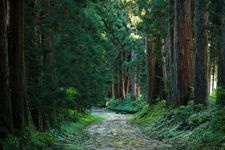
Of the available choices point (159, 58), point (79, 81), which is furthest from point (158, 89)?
point (79, 81)

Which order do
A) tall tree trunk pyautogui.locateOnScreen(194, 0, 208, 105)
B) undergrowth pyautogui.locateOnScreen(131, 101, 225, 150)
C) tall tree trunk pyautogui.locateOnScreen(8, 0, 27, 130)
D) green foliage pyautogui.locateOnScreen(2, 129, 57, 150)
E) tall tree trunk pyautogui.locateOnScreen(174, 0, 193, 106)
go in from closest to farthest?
green foliage pyautogui.locateOnScreen(2, 129, 57, 150) < tall tree trunk pyautogui.locateOnScreen(8, 0, 27, 130) < undergrowth pyautogui.locateOnScreen(131, 101, 225, 150) < tall tree trunk pyautogui.locateOnScreen(194, 0, 208, 105) < tall tree trunk pyautogui.locateOnScreen(174, 0, 193, 106)

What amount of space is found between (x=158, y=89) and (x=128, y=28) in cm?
1987

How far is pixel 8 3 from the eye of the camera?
41.7 feet

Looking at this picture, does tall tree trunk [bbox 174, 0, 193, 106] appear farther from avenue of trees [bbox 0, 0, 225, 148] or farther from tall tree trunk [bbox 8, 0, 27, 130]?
tall tree trunk [bbox 8, 0, 27, 130]

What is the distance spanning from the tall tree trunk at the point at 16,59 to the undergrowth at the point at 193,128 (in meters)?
4.92

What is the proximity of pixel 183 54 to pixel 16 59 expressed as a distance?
11.2m

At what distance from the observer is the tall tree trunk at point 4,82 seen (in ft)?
35.6

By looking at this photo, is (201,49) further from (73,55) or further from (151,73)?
(151,73)

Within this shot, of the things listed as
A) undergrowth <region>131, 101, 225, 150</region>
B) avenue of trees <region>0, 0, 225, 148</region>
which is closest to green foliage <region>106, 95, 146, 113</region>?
avenue of trees <region>0, 0, 225, 148</region>

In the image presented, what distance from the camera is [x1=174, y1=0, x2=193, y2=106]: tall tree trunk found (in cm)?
2177

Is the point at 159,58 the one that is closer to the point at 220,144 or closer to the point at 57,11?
the point at 57,11

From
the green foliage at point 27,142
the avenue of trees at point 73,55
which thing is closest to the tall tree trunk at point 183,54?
the avenue of trees at point 73,55

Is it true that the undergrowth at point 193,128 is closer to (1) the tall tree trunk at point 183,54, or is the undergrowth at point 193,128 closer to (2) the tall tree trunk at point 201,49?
(2) the tall tree trunk at point 201,49

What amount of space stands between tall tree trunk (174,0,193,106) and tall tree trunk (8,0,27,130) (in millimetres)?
10835
